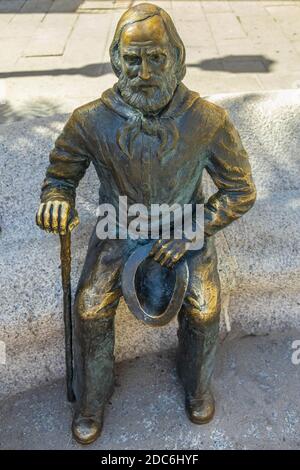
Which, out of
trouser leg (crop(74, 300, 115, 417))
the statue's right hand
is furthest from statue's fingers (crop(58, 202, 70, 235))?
trouser leg (crop(74, 300, 115, 417))

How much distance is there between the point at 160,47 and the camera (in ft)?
5.60

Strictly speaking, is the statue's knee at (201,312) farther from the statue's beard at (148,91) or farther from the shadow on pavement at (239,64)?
the shadow on pavement at (239,64)

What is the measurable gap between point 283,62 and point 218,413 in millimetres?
4436

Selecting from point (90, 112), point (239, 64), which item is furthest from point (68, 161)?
point (239, 64)

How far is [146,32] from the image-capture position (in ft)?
5.53

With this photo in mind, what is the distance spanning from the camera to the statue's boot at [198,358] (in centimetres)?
204

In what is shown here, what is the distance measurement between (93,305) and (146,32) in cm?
97

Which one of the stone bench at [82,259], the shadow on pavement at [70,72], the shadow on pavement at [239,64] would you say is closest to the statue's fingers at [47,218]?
the stone bench at [82,259]

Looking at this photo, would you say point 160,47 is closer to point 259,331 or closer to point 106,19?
point 259,331

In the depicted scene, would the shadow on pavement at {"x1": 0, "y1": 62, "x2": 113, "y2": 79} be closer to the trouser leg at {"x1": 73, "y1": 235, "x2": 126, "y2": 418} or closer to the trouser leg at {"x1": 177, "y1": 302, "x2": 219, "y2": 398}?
the trouser leg at {"x1": 73, "y1": 235, "x2": 126, "y2": 418}

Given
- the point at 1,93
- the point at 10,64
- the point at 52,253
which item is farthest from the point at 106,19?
the point at 52,253

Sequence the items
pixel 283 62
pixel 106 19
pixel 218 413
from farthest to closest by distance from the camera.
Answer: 1. pixel 106 19
2. pixel 283 62
3. pixel 218 413

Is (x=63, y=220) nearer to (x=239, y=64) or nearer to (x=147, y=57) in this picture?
(x=147, y=57)

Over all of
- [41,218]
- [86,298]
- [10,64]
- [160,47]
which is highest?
[160,47]
